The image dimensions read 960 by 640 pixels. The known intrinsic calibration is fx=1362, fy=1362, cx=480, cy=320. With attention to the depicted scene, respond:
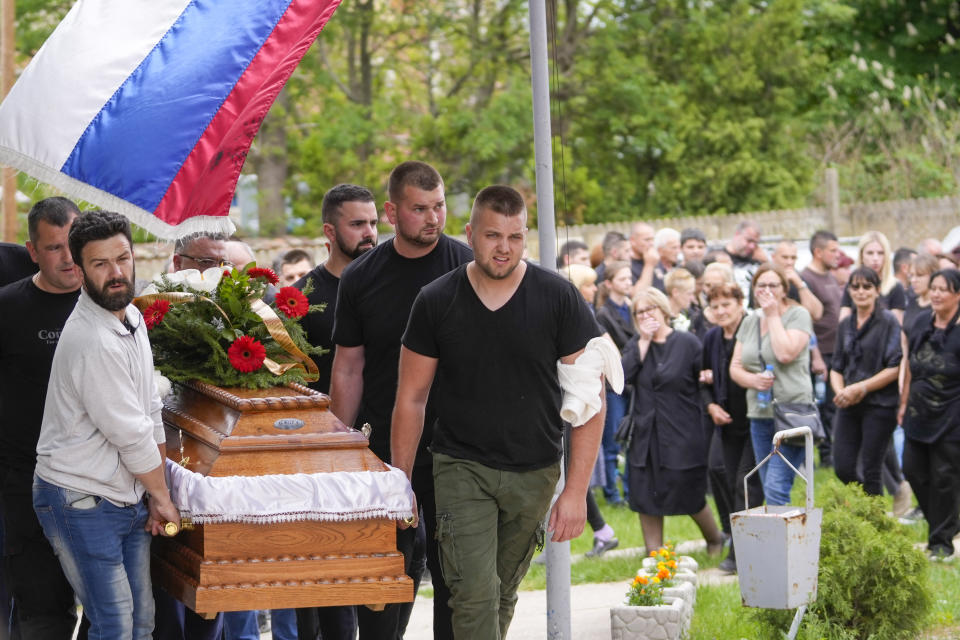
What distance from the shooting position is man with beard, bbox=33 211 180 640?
15.3 feet

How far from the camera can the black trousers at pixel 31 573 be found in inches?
219

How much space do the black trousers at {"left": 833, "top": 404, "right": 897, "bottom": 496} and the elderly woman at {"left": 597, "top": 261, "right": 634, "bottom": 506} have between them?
1928 millimetres

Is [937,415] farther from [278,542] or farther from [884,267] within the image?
[278,542]

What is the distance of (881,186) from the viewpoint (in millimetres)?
26891

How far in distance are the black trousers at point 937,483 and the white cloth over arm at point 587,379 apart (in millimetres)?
4670

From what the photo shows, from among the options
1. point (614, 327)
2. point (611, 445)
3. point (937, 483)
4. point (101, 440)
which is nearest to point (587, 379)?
point (101, 440)

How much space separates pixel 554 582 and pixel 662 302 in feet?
12.5

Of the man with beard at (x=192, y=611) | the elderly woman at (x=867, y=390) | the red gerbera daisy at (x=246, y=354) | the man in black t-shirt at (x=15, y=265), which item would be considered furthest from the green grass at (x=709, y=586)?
the man in black t-shirt at (x=15, y=265)

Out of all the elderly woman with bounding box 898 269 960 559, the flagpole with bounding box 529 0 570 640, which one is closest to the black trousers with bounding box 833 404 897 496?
the elderly woman with bounding box 898 269 960 559

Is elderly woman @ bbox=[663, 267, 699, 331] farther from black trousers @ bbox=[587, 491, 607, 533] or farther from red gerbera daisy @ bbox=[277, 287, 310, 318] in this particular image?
red gerbera daisy @ bbox=[277, 287, 310, 318]

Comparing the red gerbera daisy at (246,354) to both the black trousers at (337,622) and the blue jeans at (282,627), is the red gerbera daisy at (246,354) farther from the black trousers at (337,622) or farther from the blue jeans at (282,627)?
the blue jeans at (282,627)

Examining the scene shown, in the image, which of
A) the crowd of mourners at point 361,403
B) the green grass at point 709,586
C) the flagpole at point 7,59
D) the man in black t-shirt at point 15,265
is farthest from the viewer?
the flagpole at point 7,59

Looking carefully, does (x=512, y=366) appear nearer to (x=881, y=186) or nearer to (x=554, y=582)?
(x=554, y=582)

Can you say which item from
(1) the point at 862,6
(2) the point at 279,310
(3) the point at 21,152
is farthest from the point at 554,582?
(1) the point at 862,6
